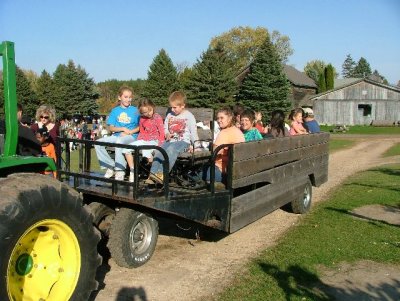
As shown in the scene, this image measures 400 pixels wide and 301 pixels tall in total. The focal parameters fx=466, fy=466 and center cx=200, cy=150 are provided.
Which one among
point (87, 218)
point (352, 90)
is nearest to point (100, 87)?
point (352, 90)

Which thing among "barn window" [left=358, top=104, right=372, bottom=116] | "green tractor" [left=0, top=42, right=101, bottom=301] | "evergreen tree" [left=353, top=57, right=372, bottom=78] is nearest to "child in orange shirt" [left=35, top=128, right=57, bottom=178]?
"green tractor" [left=0, top=42, right=101, bottom=301]

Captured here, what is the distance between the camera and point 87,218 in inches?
160

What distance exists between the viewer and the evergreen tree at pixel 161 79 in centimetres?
5481

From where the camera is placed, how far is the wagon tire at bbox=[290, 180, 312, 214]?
27.5ft

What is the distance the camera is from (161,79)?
5522cm

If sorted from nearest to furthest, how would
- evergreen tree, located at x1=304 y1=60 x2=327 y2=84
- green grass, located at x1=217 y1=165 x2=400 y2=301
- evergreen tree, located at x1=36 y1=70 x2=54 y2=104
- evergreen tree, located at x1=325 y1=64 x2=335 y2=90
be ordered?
1. green grass, located at x1=217 y1=165 x2=400 y2=301
2. evergreen tree, located at x1=36 y1=70 x2=54 y2=104
3. evergreen tree, located at x1=325 y1=64 x2=335 y2=90
4. evergreen tree, located at x1=304 y1=60 x2=327 y2=84

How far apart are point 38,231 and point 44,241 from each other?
133 millimetres

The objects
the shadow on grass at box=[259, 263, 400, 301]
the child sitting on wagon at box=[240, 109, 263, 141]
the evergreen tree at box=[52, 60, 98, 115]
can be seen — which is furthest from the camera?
the evergreen tree at box=[52, 60, 98, 115]

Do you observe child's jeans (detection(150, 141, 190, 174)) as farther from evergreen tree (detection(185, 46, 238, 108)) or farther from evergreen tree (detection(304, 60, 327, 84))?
evergreen tree (detection(304, 60, 327, 84))

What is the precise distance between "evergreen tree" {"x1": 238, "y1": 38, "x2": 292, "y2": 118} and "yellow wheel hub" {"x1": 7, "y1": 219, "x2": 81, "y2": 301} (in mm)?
43355

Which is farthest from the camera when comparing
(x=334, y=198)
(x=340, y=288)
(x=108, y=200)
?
(x=334, y=198)

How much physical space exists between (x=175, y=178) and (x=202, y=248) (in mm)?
1024

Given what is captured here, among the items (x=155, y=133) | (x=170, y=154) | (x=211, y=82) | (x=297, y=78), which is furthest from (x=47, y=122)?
(x=297, y=78)

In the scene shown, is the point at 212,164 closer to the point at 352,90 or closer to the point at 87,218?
the point at 87,218
